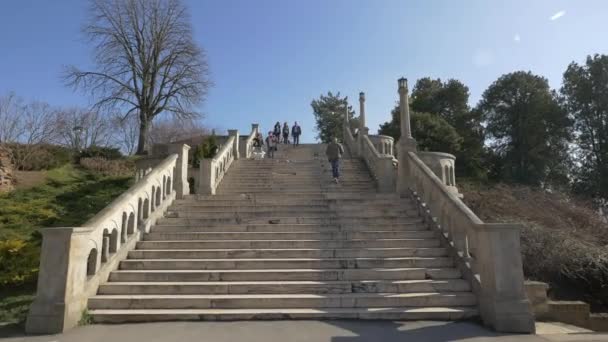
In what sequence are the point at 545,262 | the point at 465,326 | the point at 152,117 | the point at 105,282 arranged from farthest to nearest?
the point at 152,117 → the point at 545,262 → the point at 105,282 → the point at 465,326

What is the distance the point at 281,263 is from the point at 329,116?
138ft

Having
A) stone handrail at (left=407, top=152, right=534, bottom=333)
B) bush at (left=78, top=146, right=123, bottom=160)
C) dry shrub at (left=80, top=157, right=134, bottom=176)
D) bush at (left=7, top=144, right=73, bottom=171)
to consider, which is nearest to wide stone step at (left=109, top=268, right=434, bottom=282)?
stone handrail at (left=407, top=152, right=534, bottom=333)

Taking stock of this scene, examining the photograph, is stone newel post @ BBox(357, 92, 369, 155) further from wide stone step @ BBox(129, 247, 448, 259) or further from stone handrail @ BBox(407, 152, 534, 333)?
stone handrail @ BBox(407, 152, 534, 333)

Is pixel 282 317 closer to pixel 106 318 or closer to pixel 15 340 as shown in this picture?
pixel 106 318

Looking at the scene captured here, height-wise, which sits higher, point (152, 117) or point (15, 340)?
point (152, 117)

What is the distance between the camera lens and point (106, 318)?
18.3ft

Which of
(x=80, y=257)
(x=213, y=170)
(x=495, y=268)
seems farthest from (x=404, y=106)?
(x=80, y=257)

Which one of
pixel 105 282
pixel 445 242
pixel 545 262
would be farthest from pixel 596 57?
pixel 105 282

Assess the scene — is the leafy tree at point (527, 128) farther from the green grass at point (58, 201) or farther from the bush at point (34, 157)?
the bush at point (34, 157)

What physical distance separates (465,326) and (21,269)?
25.0 feet

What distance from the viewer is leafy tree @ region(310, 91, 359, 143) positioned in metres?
46.6

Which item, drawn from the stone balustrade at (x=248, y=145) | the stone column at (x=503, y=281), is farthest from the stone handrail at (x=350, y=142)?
the stone column at (x=503, y=281)

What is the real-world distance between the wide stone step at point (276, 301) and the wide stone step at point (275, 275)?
61 cm

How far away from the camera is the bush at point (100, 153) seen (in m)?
22.1
